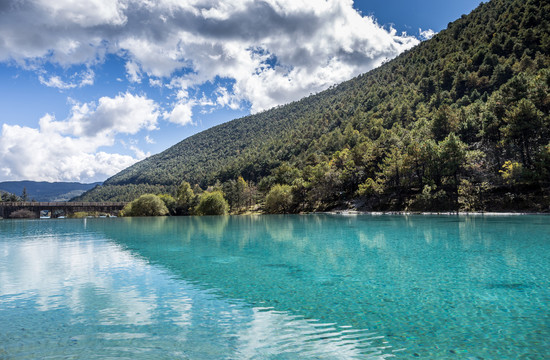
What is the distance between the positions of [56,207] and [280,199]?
3865 inches

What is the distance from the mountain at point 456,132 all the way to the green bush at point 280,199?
2.70 metres

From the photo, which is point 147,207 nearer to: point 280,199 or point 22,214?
point 280,199

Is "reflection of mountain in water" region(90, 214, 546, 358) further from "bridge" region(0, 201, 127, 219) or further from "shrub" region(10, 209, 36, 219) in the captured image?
"shrub" region(10, 209, 36, 219)

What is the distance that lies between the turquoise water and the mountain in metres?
57.9

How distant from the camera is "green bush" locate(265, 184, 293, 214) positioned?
111125mm

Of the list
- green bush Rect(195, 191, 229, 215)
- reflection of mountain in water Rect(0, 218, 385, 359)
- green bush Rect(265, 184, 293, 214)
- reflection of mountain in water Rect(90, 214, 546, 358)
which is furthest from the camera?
green bush Rect(195, 191, 229, 215)

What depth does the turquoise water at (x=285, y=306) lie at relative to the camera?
845 cm

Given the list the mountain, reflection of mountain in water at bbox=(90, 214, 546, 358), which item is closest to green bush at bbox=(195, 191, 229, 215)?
the mountain

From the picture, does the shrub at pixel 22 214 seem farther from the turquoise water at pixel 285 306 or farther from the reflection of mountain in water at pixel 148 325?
the reflection of mountain in water at pixel 148 325

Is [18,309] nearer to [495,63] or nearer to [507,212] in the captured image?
[507,212]

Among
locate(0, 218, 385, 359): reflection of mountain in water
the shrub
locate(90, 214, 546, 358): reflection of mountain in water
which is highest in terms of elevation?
the shrub

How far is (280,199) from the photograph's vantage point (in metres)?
111

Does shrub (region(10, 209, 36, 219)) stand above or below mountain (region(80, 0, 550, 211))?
below

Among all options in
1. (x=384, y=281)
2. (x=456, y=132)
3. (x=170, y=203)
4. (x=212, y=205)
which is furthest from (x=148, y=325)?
(x=170, y=203)
